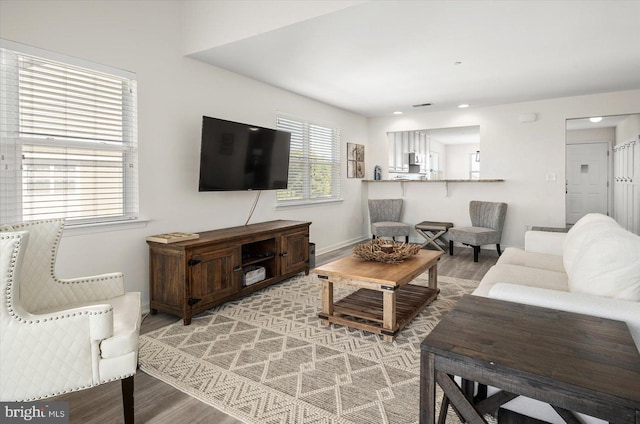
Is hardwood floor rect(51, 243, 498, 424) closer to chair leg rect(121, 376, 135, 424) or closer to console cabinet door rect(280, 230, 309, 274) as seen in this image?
chair leg rect(121, 376, 135, 424)

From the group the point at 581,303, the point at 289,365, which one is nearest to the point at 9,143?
→ the point at 289,365

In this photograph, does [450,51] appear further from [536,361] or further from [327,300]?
[536,361]

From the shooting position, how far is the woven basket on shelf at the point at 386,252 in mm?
3088

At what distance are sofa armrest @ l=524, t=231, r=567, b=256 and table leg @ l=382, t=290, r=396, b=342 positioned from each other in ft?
6.06

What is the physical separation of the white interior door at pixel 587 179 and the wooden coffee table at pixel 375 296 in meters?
7.29

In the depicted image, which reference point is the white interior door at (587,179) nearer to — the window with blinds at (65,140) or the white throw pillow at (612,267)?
the white throw pillow at (612,267)

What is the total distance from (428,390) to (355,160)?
5.65 m

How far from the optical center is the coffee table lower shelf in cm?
275

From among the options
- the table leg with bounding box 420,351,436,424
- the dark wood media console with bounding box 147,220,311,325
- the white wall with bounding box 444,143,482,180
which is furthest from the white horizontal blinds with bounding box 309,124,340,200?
the white wall with bounding box 444,143,482,180

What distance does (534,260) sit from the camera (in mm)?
3141

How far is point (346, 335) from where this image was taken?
2.75 meters


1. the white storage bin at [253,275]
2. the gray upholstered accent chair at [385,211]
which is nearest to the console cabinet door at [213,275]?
the white storage bin at [253,275]

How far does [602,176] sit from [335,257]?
7.03m

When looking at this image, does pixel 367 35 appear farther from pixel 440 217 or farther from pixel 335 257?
pixel 440 217
